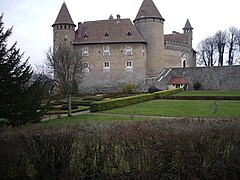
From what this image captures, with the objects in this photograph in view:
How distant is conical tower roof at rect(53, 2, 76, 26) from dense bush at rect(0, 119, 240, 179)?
41.9m

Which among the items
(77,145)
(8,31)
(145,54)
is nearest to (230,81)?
(145,54)

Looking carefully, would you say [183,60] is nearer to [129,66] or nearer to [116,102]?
[129,66]

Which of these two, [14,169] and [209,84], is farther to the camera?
[209,84]

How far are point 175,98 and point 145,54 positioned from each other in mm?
17487

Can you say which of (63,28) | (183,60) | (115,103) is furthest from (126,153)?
(183,60)

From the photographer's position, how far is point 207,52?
223ft

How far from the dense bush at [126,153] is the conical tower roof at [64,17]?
4191cm

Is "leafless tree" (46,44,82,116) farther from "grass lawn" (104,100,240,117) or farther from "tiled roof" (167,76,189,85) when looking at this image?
"tiled roof" (167,76,189,85)

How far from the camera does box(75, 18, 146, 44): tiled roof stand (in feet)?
153

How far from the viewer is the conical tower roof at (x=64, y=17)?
46031 mm

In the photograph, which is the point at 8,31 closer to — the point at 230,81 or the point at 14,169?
the point at 14,169

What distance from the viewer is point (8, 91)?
34.9ft

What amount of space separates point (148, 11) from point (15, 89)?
39092 mm

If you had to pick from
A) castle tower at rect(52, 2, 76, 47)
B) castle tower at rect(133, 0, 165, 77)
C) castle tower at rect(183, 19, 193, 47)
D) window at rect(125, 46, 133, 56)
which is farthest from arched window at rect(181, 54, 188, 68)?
castle tower at rect(52, 2, 76, 47)
